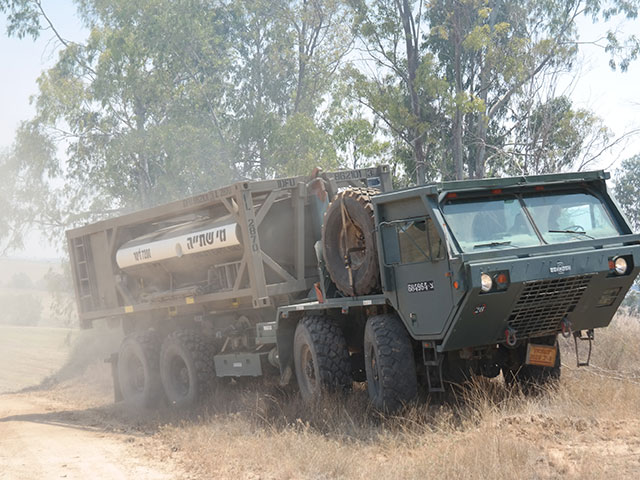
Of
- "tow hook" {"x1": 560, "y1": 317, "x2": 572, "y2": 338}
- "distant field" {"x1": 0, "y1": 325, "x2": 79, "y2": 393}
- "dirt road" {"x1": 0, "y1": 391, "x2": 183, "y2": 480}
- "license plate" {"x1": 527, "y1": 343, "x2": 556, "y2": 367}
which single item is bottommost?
"distant field" {"x1": 0, "y1": 325, "x2": 79, "y2": 393}

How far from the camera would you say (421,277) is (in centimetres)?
891

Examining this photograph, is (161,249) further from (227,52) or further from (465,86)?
(227,52)

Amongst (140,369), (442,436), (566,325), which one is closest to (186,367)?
(140,369)

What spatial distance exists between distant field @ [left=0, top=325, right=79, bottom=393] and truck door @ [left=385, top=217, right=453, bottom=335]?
18.9 metres

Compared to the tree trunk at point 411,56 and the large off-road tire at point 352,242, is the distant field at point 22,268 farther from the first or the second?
the large off-road tire at point 352,242

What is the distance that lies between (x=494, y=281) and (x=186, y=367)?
7.47m

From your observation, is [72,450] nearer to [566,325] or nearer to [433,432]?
[433,432]

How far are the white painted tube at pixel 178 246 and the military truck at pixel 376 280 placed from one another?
3 centimetres

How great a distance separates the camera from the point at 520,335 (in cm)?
895

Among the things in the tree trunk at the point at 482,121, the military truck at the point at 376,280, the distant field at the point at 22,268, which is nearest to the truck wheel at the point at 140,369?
the military truck at the point at 376,280

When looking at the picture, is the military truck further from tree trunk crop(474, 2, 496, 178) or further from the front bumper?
tree trunk crop(474, 2, 496, 178)

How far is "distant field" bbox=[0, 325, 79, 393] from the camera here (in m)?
27.9

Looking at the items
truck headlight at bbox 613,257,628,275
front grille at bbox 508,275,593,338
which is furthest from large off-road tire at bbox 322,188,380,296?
truck headlight at bbox 613,257,628,275

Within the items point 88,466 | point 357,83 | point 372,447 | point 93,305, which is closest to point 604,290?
point 372,447
